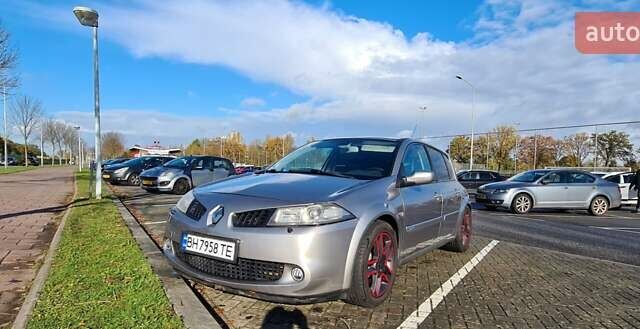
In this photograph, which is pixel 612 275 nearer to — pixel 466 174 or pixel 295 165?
pixel 295 165

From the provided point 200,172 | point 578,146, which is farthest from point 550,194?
point 578,146

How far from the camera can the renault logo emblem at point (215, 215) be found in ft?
11.1

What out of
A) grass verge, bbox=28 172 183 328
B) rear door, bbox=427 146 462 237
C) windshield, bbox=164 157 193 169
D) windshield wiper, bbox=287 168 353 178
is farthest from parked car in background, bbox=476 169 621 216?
grass verge, bbox=28 172 183 328

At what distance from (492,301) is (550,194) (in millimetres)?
10556

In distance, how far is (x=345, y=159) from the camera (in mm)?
4629

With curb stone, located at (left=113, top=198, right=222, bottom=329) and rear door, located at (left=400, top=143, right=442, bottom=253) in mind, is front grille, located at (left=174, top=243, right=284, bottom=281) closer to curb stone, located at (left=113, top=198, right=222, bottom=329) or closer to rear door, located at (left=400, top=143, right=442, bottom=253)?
curb stone, located at (left=113, top=198, right=222, bottom=329)

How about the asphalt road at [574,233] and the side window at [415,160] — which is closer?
the side window at [415,160]

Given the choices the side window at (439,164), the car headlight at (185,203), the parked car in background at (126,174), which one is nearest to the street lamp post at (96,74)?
the parked car in background at (126,174)

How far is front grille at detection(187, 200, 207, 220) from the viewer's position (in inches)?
139

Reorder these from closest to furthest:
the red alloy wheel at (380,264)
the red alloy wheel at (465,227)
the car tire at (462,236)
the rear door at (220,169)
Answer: the red alloy wheel at (380,264) < the car tire at (462,236) < the red alloy wheel at (465,227) < the rear door at (220,169)

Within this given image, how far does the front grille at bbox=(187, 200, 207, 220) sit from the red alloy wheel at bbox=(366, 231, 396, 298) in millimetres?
1413

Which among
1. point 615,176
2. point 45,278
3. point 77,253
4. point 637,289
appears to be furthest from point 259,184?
point 615,176

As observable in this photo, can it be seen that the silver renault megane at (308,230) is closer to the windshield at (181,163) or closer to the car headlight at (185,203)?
the car headlight at (185,203)

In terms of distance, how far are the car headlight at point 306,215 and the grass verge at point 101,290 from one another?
1013 millimetres
